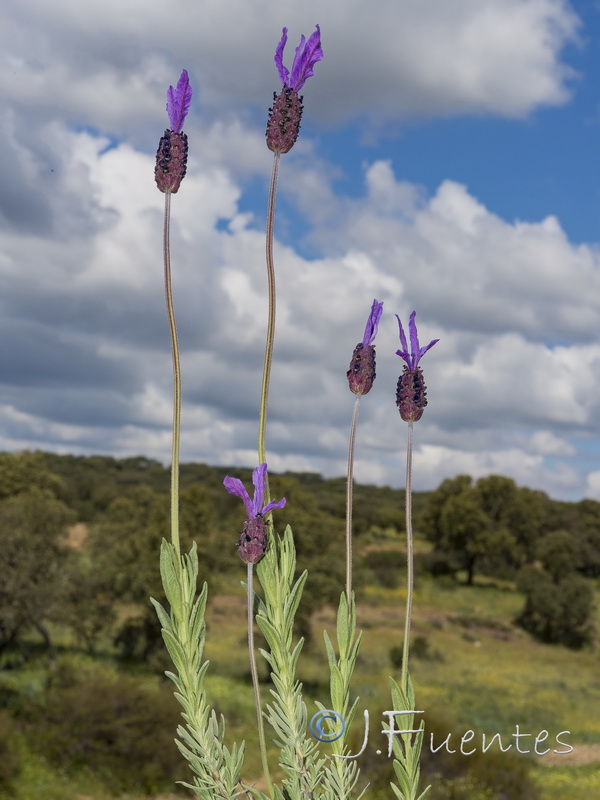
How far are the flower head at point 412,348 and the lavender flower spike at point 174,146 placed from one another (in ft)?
2.29

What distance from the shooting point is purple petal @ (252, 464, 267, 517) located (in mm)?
1983

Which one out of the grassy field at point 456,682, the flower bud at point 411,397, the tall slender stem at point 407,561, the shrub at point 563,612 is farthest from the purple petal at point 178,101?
the shrub at point 563,612

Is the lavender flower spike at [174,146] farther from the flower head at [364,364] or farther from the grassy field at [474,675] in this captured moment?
the grassy field at [474,675]

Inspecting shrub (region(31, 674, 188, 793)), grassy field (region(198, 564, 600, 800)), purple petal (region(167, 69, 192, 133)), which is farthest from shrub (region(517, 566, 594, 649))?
purple petal (region(167, 69, 192, 133))

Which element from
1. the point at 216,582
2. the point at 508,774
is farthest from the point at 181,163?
the point at 216,582

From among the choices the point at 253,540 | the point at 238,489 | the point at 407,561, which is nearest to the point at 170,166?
the point at 238,489

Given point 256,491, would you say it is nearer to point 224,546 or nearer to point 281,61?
point 281,61

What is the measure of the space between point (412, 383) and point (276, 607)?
69cm

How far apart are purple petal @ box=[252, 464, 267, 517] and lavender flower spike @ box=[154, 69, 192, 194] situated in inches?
29.5

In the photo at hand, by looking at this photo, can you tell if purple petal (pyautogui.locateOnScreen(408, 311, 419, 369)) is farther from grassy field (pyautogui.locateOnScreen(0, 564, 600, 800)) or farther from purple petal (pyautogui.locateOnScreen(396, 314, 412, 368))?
grassy field (pyautogui.locateOnScreen(0, 564, 600, 800))

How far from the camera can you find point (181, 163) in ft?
6.88

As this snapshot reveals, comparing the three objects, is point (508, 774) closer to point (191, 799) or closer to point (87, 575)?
point (191, 799)

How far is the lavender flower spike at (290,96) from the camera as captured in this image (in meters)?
2.13

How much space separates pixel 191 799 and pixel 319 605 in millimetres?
11073
